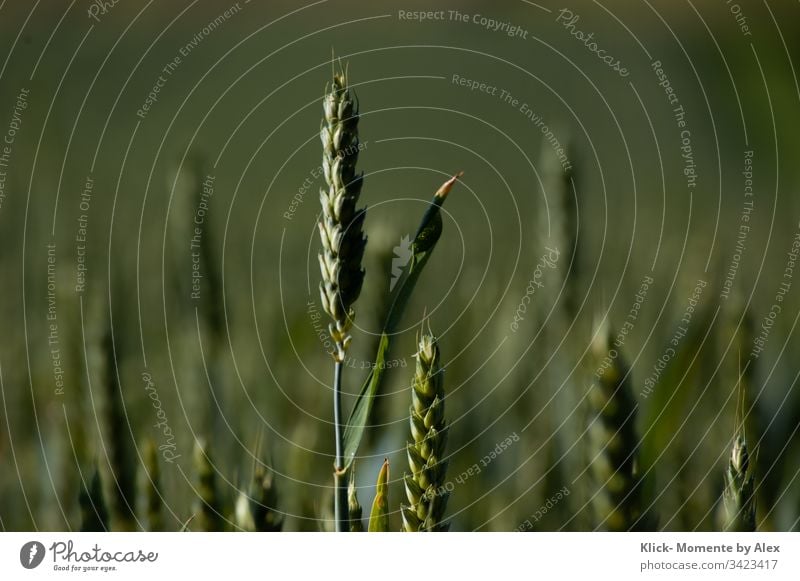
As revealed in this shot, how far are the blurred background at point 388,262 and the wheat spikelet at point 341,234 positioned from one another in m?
0.16

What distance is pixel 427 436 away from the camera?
27.1 inches

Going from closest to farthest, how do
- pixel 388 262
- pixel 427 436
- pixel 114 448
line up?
pixel 427 436, pixel 114 448, pixel 388 262

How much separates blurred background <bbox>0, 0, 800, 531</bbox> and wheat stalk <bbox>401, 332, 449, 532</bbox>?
0.49ft

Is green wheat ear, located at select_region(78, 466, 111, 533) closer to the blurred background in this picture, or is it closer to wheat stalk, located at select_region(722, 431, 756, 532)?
the blurred background

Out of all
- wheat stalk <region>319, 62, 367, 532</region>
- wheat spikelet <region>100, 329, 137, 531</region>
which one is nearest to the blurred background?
wheat spikelet <region>100, 329, 137, 531</region>

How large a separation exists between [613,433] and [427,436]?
157mm

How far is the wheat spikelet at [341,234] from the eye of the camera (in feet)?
2.29

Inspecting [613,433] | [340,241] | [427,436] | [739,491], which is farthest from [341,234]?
[739,491]

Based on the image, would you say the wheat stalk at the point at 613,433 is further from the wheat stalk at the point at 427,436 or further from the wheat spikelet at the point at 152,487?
the wheat spikelet at the point at 152,487

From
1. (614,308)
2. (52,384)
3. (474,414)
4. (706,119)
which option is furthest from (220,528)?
(706,119)

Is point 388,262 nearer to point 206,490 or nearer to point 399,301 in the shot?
point 399,301

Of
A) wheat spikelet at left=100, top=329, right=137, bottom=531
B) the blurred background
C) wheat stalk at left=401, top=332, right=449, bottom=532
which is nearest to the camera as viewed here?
wheat stalk at left=401, top=332, right=449, bottom=532

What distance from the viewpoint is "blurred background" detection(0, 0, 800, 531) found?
0.96 metres

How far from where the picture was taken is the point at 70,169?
162cm
